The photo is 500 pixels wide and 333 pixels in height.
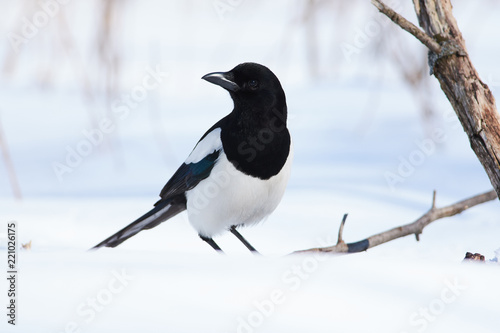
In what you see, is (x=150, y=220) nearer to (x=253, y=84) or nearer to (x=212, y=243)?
(x=212, y=243)

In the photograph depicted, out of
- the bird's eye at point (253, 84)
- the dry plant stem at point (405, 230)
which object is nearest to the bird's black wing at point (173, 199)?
the bird's eye at point (253, 84)

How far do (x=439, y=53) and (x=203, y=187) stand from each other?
0.97 meters

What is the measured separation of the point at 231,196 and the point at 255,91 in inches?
15.7

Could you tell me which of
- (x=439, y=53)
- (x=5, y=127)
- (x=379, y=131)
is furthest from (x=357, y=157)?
(x=5, y=127)

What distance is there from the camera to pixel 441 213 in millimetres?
2545

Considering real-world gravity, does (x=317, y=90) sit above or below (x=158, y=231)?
above

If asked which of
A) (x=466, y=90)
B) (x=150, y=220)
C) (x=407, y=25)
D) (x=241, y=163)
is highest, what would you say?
(x=407, y=25)

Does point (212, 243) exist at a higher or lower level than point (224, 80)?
lower

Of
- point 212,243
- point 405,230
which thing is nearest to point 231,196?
point 212,243

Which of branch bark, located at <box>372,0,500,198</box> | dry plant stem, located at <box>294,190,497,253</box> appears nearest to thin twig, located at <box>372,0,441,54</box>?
branch bark, located at <box>372,0,500,198</box>

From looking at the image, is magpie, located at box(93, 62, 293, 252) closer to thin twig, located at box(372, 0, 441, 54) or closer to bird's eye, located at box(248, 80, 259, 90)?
bird's eye, located at box(248, 80, 259, 90)

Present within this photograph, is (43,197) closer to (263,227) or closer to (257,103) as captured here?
(263,227)

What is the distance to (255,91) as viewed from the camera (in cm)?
254

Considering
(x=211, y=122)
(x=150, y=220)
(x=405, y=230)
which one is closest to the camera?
(x=405, y=230)
